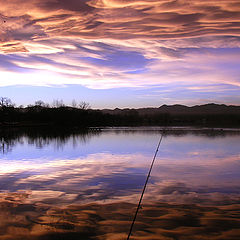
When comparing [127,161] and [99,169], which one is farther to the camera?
[127,161]

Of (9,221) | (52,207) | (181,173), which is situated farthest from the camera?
(181,173)

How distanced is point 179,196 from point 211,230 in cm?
239

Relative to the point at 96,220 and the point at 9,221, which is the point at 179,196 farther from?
the point at 9,221

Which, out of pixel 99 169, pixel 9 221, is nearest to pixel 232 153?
pixel 99 169

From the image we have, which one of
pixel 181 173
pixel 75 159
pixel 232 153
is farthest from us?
pixel 232 153

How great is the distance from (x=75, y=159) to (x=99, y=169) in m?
3.26

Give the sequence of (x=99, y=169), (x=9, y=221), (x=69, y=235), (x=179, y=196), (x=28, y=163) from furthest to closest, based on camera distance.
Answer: (x=28, y=163), (x=99, y=169), (x=179, y=196), (x=9, y=221), (x=69, y=235)

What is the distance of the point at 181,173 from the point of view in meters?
11.7

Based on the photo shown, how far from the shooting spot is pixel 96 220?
21.4ft

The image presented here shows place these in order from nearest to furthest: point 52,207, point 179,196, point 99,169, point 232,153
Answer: point 52,207 < point 179,196 < point 99,169 < point 232,153

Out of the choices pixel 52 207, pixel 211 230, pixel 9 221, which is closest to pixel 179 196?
pixel 211 230

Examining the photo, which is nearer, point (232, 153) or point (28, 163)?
point (28, 163)

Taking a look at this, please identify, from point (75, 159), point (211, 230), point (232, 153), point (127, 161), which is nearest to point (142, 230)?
point (211, 230)

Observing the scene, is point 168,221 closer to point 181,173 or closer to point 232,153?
point 181,173
